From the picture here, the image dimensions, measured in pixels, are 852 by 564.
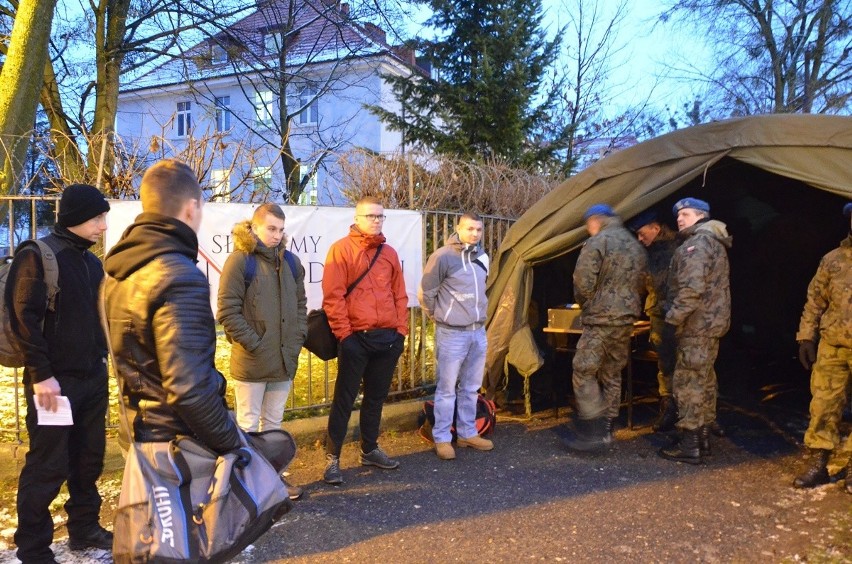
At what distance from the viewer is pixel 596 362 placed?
5.43 m

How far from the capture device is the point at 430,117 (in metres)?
12.6

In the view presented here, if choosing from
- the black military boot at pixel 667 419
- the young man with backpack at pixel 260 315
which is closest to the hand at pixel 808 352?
the black military boot at pixel 667 419

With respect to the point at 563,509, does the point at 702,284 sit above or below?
above

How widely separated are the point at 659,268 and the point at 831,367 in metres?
2.06

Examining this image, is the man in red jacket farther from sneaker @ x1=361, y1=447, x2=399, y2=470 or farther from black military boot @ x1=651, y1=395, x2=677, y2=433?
black military boot @ x1=651, y1=395, x2=677, y2=433

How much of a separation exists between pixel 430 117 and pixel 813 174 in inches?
338

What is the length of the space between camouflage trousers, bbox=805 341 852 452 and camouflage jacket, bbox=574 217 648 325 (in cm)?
140

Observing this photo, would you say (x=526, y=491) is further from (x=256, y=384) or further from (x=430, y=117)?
(x=430, y=117)

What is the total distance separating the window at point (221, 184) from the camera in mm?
5609

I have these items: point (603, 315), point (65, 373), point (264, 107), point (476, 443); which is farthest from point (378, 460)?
point (264, 107)

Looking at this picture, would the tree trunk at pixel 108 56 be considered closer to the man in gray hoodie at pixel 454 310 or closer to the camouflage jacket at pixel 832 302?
the man in gray hoodie at pixel 454 310

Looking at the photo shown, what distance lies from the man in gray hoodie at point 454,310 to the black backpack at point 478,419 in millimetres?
240

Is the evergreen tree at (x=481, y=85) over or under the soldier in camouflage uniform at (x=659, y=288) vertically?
over

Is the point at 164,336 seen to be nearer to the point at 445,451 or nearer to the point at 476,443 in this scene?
the point at 445,451
